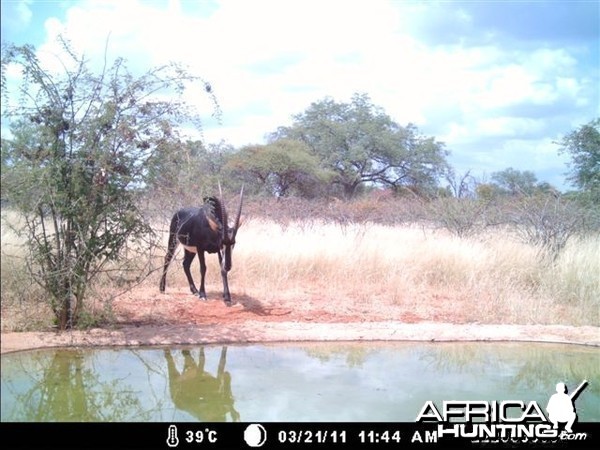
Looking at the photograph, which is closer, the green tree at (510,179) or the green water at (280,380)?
the green water at (280,380)

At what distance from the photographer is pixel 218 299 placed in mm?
10547

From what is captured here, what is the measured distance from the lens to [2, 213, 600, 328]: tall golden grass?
10.4 m

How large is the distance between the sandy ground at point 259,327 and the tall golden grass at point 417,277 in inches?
12.0

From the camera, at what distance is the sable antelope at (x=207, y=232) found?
401 inches

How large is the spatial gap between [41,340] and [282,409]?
10.7 ft

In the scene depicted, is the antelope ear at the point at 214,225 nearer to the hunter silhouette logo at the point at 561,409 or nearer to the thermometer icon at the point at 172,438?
the thermometer icon at the point at 172,438

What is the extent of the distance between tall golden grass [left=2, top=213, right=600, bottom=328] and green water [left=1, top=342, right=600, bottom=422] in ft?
6.27

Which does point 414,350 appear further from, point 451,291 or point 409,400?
point 451,291

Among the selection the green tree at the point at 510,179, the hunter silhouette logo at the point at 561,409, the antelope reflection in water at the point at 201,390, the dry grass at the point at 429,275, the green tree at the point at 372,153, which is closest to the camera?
the hunter silhouette logo at the point at 561,409

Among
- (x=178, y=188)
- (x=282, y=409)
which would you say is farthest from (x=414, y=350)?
(x=178, y=188)

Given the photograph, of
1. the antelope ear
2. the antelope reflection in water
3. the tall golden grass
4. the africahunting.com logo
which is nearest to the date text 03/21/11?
the antelope reflection in water

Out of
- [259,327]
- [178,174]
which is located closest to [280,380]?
[259,327]

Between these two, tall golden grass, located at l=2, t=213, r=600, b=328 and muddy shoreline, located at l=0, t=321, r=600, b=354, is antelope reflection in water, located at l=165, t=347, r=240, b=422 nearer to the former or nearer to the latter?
muddy shoreline, located at l=0, t=321, r=600, b=354

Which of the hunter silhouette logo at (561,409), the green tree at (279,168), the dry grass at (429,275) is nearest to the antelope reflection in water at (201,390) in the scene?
the hunter silhouette logo at (561,409)
